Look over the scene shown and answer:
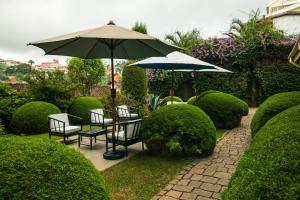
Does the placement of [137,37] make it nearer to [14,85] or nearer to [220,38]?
[14,85]

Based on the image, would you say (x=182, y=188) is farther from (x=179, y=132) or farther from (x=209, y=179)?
(x=179, y=132)

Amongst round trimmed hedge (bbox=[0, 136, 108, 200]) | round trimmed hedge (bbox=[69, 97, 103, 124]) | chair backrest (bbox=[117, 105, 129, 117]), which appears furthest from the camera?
round trimmed hedge (bbox=[69, 97, 103, 124])

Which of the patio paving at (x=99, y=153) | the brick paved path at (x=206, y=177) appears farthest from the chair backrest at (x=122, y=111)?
the brick paved path at (x=206, y=177)

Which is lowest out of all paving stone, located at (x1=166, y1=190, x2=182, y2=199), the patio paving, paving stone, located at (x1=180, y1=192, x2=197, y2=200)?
the patio paving

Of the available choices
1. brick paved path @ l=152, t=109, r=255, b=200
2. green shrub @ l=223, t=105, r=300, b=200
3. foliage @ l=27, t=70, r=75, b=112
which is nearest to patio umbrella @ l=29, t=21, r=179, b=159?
brick paved path @ l=152, t=109, r=255, b=200

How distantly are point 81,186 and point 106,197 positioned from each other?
0.31m

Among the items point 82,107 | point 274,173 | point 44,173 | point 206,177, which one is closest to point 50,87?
point 82,107

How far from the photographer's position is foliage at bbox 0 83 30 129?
938 cm

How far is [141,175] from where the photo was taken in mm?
4812

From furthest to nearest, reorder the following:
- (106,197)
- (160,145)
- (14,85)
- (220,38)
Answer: (220,38)
(14,85)
(160,145)
(106,197)

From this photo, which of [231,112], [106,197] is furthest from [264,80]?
[106,197]

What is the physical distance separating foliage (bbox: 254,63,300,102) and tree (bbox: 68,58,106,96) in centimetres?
939

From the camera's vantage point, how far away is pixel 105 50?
7.24 metres

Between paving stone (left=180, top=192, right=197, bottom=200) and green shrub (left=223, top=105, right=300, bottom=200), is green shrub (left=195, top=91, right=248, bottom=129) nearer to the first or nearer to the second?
paving stone (left=180, top=192, right=197, bottom=200)
